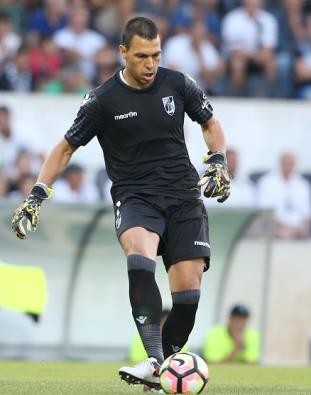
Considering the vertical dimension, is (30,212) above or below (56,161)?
below

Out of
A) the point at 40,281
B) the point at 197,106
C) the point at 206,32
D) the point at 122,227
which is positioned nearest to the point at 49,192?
the point at 122,227

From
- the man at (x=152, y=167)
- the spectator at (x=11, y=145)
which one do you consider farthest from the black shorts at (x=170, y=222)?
the spectator at (x=11, y=145)

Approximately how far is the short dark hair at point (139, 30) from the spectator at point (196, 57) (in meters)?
10.4

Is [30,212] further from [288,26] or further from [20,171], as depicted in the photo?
[288,26]

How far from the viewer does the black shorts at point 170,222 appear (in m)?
8.53

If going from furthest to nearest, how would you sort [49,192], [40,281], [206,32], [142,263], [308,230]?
[206,32] → [308,230] → [40,281] → [49,192] → [142,263]

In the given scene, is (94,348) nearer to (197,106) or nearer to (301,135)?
(301,135)

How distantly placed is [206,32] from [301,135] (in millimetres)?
2413

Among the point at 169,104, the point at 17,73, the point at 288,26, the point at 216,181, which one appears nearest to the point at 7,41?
the point at 17,73

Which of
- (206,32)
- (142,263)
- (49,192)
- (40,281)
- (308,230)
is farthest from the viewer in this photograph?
(206,32)

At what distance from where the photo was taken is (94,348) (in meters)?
16.5

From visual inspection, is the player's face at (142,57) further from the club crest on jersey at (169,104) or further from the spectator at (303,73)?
the spectator at (303,73)

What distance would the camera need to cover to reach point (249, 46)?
19578 millimetres

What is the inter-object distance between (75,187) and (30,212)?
27.7 feet
